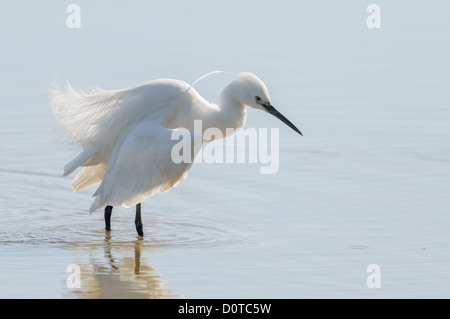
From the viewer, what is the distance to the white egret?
8.95 meters

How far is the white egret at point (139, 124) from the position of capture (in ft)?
29.3

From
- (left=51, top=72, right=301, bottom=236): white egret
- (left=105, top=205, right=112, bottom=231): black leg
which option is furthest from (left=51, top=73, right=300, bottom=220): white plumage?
(left=105, top=205, right=112, bottom=231): black leg

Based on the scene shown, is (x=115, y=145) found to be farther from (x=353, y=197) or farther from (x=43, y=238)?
(x=353, y=197)

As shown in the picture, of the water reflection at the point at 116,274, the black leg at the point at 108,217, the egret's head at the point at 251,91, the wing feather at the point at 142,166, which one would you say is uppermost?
the egret's head at the point at 251,91

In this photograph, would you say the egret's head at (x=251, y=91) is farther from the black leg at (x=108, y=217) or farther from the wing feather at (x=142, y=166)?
the black leg at (x=108, y=217)

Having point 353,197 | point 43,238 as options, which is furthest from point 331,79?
point 43,238

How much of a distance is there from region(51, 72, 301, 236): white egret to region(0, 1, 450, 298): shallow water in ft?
1.57

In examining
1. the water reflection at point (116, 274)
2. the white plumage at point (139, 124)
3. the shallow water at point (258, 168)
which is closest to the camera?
the water reflection at point (116, 274)

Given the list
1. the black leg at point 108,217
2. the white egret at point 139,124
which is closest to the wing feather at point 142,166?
the white egret at point 139,124

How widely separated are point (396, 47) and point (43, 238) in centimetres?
908

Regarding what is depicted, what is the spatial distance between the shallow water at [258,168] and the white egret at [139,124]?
0.48m

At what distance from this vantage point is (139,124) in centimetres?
915

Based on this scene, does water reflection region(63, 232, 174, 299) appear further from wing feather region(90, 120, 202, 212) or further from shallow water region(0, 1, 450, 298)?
wing feather region(90, 120, 202, 212)

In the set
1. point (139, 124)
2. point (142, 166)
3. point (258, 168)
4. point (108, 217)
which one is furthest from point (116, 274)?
point (258, 168)
